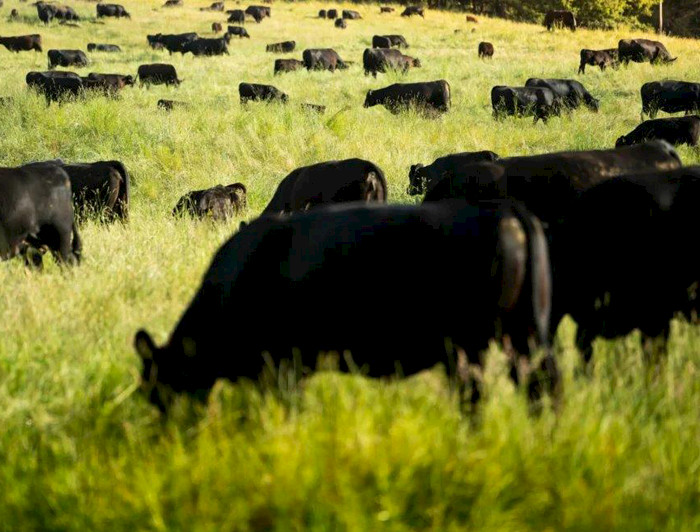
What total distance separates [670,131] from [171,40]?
90.7ft

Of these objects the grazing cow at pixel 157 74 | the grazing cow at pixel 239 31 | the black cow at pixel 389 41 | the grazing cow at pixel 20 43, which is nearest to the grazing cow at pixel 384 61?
the grazing cow at pixel 157 74

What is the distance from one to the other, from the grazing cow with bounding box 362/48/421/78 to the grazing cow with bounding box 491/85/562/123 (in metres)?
9.95

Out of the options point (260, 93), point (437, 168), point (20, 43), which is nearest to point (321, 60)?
point (260, 93)

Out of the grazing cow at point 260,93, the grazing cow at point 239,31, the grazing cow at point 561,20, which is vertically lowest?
the grazing cow at point 260,93

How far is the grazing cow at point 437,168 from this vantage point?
1094 cm

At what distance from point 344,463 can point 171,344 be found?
1160 mm

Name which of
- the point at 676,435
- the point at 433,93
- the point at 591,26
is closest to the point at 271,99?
the point at 433,93

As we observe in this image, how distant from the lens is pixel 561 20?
42250 millimetres

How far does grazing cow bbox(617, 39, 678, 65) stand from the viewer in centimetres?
2889

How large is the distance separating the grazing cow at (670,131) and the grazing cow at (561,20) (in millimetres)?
28871

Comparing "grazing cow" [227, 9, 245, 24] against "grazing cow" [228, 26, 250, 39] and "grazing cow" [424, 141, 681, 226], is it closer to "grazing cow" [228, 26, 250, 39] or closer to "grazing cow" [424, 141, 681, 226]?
"grazing cow" [228, 26, 250, 39]

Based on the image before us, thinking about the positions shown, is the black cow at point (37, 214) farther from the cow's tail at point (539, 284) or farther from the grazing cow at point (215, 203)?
the cow's tail at point (539, 284)

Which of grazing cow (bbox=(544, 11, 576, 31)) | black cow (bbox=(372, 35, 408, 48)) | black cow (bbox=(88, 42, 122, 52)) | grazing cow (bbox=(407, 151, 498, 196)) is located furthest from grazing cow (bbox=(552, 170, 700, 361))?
grazing cow (bbox=(544, 11, 576, 31))

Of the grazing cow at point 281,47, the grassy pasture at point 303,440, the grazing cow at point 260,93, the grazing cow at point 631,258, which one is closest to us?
the grassy pasture at point 303,440
